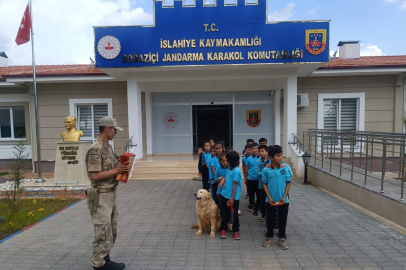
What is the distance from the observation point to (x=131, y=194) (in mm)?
7082

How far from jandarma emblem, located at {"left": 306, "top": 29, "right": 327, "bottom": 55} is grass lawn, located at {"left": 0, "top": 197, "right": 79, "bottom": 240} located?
7.88m

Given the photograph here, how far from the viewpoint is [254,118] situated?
458 inches

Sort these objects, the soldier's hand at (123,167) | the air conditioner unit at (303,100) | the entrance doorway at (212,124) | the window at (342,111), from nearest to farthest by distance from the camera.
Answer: the soldier's hand at (123,167) < the air conditioner unit at (303,100) < the window at (342,111) < the entrance doorway at (212,124)

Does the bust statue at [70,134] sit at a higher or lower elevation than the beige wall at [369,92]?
lower

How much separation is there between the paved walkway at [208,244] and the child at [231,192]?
0.20 m

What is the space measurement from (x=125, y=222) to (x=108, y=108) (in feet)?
23.3

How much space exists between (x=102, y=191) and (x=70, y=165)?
601 centimetres

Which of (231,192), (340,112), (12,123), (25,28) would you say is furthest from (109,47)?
(340,112)

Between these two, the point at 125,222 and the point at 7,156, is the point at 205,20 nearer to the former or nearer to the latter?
the point at 125,222

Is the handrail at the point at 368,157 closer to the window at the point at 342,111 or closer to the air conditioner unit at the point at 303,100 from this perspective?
the air conditioner unit at the point at 303,100

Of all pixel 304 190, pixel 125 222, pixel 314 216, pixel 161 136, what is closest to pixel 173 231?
pixel 125 222

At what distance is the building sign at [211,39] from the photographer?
27.3 feet

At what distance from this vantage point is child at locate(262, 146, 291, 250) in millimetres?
3703

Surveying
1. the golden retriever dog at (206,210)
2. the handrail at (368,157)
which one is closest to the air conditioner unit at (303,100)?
the handrail at (368,157)
